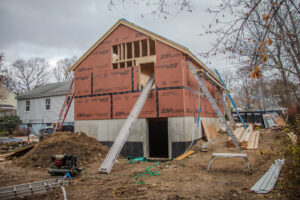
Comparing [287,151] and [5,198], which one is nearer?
[287,151]

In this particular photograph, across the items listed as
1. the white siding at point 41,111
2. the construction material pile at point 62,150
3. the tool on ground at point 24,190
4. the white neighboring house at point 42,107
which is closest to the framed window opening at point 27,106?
the white neighboring house at point 42,107

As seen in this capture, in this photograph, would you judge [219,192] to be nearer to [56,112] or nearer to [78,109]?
[78,109]

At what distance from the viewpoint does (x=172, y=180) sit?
21.8 feet

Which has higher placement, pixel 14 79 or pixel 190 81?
pixel 14 79

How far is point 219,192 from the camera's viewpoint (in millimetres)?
5309

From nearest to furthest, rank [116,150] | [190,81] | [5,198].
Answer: [5,198] → [116,150] → [190,81]

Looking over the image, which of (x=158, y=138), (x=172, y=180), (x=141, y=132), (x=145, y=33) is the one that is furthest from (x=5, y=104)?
(x=172, y=180)

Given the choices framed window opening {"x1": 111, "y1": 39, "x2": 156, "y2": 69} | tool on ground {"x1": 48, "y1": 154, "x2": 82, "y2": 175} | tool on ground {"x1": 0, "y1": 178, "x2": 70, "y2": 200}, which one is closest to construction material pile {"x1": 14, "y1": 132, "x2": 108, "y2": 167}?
tool on ground {"x1": 48, "y1": 154, "x2": 82, "y2": 175}

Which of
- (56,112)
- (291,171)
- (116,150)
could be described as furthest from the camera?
(56,112)

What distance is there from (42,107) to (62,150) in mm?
19902

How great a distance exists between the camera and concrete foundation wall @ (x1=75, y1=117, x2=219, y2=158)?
11.3 meters

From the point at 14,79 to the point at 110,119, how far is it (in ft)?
125

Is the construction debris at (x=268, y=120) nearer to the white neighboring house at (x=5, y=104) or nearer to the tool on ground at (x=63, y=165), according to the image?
the tool on ground at (x=63, y=165)

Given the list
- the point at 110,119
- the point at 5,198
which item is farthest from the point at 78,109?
the point at 5,198
